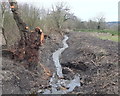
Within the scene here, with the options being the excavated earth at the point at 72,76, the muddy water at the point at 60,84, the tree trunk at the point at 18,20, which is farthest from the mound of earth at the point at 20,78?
the tree trunk at the point at 18,20

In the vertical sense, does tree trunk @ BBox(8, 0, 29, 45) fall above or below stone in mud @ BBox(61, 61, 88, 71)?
above

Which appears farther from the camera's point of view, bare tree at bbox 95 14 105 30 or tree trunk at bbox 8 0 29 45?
bare tree at bbox 95 14 105 30

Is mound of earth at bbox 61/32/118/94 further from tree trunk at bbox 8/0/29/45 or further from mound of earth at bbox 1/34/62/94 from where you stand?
tree trunk at bbox 8/0/29/45

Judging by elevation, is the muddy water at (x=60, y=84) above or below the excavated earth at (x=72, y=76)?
below

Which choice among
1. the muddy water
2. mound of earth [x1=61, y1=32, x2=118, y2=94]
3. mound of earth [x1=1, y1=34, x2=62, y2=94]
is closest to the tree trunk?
mound of earth [x1=1, y1=34, x2=62, y2=94]

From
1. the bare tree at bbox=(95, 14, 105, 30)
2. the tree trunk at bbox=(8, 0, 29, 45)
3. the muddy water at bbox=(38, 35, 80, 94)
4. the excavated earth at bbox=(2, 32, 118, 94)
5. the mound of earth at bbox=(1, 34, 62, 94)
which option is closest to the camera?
the excavated earth at bbox=(2, 32, 118, 94)

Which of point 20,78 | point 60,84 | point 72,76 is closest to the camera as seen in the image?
point 20,78

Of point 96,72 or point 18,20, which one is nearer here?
point 96,72

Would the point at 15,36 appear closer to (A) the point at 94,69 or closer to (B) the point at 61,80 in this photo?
(B) the point at 61,80

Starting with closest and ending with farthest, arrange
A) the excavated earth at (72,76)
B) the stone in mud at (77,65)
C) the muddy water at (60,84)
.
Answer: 1. the excavated earth at (72,76)
2. the muddy water at (60,84)
3. the stone in mud at (77,65)

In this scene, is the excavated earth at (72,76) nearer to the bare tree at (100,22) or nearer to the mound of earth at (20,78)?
the mound of earth at (20,78)

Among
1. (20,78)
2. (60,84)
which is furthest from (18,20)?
(60,84)

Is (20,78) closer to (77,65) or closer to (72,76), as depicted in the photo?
(72,76)

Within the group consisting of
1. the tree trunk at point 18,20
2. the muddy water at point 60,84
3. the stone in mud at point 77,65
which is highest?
the tree trunk at point 18,20
